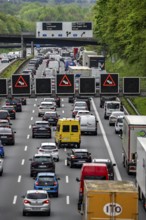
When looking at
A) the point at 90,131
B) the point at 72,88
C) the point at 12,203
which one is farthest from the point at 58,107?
the point at 12,203

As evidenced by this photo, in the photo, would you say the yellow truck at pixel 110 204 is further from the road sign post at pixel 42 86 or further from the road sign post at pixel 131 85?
the road sign post at pixel 42 86

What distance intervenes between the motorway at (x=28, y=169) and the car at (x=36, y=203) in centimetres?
48

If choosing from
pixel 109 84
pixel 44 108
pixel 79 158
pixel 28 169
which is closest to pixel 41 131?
pixel 109 84

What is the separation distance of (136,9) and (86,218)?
7708 cm

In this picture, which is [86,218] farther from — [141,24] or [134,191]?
[141,24]

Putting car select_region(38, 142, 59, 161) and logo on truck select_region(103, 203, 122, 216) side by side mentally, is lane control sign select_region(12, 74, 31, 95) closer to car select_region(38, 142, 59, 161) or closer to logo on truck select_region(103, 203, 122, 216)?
car select_region(38, 142, 59, 161)

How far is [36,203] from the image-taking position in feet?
175

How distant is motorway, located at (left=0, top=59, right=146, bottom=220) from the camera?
183 feet

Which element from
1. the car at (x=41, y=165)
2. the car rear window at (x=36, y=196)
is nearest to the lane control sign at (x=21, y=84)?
the car at (x=41, y=165)

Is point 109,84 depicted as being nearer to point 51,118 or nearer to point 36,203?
point 51,118

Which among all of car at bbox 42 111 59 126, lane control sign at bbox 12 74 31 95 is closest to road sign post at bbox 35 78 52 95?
lane control sign at bbox 12 74 31 95

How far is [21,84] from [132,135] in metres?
14.7

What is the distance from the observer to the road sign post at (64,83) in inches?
3108

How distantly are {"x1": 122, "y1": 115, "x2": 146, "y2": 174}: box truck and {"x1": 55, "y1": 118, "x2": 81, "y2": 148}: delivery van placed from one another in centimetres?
1538
